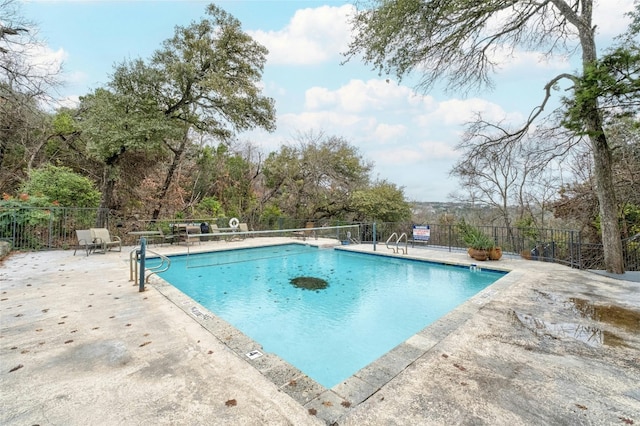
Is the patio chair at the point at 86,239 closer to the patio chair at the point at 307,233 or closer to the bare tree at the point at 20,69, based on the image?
the bare tree at the point at 20,69

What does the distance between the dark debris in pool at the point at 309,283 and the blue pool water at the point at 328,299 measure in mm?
174

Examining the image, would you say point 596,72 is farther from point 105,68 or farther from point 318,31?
point 105,68

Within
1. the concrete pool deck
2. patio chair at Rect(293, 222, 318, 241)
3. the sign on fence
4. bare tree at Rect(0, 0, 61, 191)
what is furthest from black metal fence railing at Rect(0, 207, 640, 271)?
patio chair at Rect(293, 222, 318, 241)

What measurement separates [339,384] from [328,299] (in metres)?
3.54

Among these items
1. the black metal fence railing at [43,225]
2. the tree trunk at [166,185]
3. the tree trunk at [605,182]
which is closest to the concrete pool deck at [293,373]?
the tree trunk at [605,182]

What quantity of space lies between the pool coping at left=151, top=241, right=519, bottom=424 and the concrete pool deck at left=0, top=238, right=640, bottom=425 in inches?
0.5

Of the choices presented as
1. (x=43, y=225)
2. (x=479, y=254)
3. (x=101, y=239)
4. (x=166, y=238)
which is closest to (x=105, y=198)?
(x=43, y=225)

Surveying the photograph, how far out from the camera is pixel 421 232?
1084 cm

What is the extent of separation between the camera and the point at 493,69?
8531mm

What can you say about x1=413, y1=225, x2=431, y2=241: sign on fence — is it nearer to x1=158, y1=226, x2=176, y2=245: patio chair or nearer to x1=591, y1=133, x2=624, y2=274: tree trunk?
x1=591, y1=133, x2=624, y2=274: tree trunk

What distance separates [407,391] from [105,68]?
13313 millimetres

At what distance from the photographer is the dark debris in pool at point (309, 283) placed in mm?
6425

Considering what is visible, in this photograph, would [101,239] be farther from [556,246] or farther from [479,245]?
[556,246]

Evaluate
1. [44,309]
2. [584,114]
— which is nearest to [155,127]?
[44,309]
